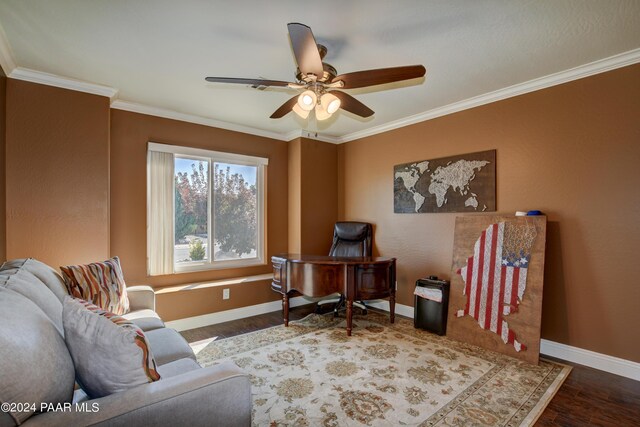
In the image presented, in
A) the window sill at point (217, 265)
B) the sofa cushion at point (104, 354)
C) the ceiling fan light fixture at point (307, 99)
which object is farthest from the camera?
the window sill at point (217, 265)

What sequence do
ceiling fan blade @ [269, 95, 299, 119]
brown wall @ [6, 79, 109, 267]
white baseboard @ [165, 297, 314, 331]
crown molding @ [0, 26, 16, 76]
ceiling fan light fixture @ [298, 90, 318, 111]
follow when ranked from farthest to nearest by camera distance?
white baseboard @ [165, 297, 314, 331] → brown wall @ [6, 79, 109, 267] → ceiling fan blade @ [269, 95, 299, 119] → crown molding @ [0, 26, 16, 76] → ceiling fan light fixture @ [298, 90, 318, 111]

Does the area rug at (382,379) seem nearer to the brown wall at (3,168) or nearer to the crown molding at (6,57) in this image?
the brown wall at (3,168)

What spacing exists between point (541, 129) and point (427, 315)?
2215 mm

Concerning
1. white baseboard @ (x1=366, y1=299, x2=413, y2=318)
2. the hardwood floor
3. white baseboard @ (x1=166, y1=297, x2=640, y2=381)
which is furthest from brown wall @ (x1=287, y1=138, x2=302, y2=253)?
the hardwood floor

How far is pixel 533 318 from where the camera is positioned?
2.76 m

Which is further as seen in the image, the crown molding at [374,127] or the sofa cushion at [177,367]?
the crown molding at [374,127]

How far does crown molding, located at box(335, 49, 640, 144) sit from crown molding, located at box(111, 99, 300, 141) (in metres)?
1.43

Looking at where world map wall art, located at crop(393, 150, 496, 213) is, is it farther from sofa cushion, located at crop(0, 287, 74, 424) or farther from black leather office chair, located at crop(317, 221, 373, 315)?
A: sofa cushion, located at crop(0, 287, 74, 424)

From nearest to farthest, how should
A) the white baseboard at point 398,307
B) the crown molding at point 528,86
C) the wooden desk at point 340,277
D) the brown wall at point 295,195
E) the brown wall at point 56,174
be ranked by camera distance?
the crown molding at point 528,86
the brown wall at point 56,174
the wooden desk at point 340,277
the white baseboard at point 398,307
the brown wall at point 295,195

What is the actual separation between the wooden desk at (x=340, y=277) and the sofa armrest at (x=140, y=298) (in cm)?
135

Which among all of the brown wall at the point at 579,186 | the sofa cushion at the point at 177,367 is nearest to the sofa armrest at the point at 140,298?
the sofa cushion at the point at 177,367

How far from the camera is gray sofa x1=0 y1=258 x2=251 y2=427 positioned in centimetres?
91

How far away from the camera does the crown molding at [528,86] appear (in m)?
2.49

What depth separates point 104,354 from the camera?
1148mm
